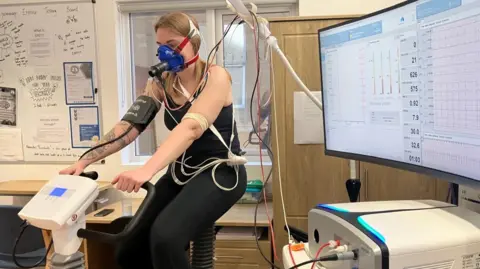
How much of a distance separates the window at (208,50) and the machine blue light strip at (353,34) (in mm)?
1262

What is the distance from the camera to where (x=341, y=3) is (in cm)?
284

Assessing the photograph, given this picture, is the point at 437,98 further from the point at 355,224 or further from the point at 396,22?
the point at 355,224

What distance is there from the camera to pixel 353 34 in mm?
1574

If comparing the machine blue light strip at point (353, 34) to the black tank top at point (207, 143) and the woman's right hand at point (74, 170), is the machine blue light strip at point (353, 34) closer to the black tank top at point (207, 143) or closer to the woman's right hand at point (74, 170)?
the black tank top at point (207, 143)

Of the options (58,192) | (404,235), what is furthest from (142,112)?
(404,235)

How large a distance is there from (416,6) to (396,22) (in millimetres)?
95

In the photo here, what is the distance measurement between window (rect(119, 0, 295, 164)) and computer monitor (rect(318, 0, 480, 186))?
4.38 feet

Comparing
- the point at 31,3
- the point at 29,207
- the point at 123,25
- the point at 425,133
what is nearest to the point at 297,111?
the point at 425,133

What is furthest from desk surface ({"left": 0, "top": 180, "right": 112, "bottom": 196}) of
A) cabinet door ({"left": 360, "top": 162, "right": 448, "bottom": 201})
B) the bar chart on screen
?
the bar chart on screen

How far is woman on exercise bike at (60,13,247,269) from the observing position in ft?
4.74

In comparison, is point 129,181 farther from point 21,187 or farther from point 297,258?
point 21,187

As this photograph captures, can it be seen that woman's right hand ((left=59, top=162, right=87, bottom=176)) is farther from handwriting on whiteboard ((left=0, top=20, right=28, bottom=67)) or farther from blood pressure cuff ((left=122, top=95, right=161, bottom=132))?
handwriting on whiteboard ((left=0, top=20, right=28, bottom=67))

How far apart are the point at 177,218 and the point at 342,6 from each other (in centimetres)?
192

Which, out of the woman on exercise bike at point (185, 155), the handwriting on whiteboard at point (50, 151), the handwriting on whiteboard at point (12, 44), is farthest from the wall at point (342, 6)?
the handwriting on whiteboard at point (12, 44)
